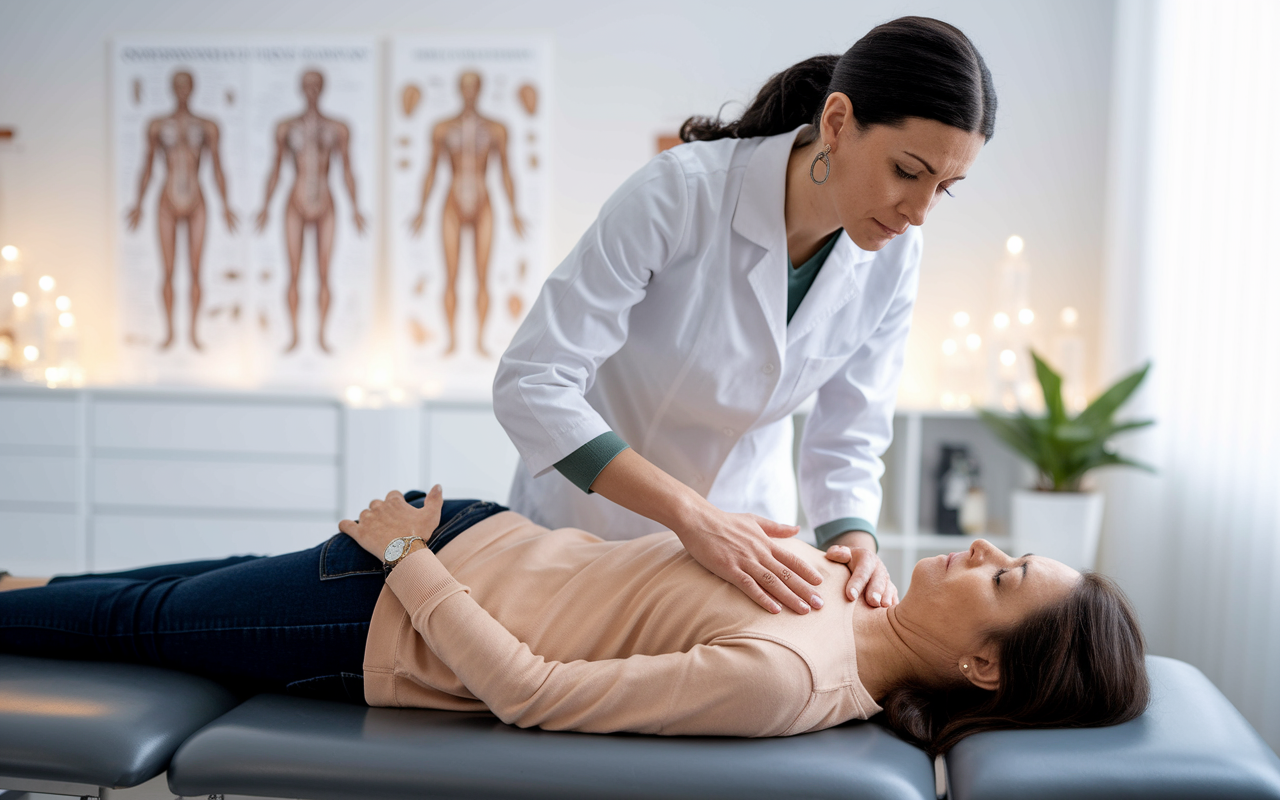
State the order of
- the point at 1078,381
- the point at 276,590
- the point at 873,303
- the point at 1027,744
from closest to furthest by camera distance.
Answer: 1. the point at 1027,744
2. the point at 276,590
3. the point at 873,303
4. the point at 1078,381

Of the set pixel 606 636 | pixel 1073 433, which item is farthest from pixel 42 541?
pixel 1073 433

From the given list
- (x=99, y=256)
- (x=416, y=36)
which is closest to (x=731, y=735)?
(x=416, y=36)

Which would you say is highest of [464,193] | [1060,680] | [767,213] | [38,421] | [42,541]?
[464,193]

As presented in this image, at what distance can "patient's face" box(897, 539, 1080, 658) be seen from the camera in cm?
120

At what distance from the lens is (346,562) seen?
1289 mm

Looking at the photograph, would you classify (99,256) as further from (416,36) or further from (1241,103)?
(1241,103)

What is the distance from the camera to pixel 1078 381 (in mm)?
3357

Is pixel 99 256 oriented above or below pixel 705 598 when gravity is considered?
above

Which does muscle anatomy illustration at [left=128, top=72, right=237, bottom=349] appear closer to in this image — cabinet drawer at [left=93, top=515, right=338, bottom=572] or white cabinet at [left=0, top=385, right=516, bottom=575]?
white cabinet at [left=0, top=385, right=516, bottom=575]

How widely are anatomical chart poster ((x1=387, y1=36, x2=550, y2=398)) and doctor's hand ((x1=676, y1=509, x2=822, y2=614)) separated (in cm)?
244

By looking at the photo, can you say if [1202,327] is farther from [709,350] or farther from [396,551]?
[396,551]

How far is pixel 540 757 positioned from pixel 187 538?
2.66 metres

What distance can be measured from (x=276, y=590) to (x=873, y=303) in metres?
1.00

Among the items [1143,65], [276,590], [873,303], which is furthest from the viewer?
[1143,65]
